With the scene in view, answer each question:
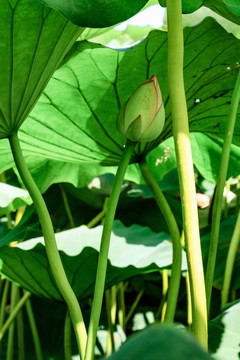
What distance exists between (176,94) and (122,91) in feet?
1.36

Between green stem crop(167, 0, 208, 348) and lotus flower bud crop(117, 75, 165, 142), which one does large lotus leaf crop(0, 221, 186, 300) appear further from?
green stem crop(167, 0, 208, 348)

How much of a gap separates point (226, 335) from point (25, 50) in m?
0.51

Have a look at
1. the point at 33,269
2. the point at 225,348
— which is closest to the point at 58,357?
the point at 33,269

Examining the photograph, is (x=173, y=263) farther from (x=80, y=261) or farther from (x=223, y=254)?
(x=223, y=254)

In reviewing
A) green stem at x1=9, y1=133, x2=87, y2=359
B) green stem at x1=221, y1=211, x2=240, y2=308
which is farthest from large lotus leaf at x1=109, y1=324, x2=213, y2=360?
green stem at x1=221, y1=211, x2=240, y2=308

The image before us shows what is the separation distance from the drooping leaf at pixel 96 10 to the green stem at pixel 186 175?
69 millimetres

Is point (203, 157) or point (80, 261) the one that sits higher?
point (203, 157)

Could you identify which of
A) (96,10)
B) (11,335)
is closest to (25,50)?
(96,10)

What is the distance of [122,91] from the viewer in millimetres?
918

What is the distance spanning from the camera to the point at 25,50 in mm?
667

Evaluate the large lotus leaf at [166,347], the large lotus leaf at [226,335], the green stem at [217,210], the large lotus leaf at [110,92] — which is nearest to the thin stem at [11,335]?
the large lotus leaf at [110,92]

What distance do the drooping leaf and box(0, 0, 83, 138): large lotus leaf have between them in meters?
0.13

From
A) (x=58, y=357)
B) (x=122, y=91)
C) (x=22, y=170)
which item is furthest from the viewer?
(x=58, y=357)

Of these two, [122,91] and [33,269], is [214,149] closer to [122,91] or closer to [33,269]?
[122,91]
